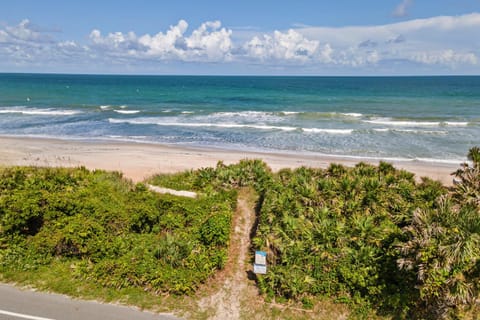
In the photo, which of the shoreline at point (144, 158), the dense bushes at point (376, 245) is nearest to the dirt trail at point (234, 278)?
the dense bushes at point (376, 245)

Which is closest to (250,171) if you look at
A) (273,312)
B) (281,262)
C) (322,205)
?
(322,205)

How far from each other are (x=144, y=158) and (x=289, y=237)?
52.5ft

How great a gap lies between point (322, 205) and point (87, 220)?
7.21 m

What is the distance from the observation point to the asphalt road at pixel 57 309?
7441 millimetres

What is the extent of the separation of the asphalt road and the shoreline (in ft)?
32.2

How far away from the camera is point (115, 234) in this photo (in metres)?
9.77

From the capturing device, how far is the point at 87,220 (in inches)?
380

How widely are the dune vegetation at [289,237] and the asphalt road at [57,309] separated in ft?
2.33

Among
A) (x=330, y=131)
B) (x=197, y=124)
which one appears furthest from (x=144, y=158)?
(x=330, y=131)

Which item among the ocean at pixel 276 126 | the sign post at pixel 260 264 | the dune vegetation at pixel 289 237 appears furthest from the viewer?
the ocean at pixel 276 126

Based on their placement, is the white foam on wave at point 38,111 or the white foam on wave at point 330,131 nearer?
the white foam on wave at point 330,131

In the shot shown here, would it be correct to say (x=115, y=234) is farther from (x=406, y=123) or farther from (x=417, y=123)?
(x=417, y=123)

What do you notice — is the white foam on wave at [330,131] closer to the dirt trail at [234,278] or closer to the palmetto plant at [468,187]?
the palmetto plant at [468,187]

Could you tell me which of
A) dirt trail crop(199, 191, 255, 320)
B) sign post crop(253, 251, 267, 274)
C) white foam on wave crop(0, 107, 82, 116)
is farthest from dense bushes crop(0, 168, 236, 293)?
white foam on wave crop(0, 107, 82, 116)
